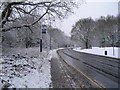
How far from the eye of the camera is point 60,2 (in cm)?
1545

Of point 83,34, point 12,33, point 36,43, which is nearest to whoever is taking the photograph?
point 12,33

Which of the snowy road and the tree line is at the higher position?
the tree line

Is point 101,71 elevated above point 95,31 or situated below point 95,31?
below

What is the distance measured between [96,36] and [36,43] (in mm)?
27879

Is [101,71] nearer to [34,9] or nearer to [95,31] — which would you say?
[34,9]

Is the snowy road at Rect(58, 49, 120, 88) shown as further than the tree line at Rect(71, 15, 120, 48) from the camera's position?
No

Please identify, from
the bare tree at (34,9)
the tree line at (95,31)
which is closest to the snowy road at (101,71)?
the bare tree at (34,9)

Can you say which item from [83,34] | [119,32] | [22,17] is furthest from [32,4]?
[119,32]

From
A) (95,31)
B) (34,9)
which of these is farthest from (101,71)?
(95,31)

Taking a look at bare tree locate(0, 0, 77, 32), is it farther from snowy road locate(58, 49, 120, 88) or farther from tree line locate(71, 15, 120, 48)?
tree line locate(71, 15, 120, 48)

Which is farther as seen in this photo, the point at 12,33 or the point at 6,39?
the point at 12,33

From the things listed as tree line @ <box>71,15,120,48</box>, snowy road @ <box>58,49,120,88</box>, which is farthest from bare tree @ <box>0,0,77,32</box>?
tree line @ <box>71,15,120,48</box>

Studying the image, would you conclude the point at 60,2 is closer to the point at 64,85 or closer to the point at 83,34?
the point at 64,85

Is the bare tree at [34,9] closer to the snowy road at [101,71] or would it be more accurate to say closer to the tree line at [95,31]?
the snowy road at [101,71]
